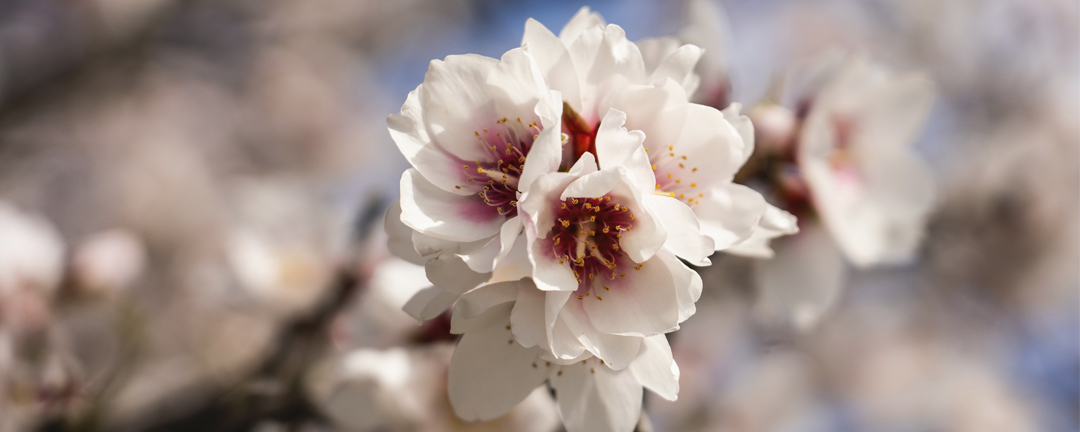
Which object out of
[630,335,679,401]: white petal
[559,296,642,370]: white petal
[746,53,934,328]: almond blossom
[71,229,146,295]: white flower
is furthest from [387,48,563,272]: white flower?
[71,229,146,295]: white flower

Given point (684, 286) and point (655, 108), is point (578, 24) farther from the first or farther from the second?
point (684, 286)

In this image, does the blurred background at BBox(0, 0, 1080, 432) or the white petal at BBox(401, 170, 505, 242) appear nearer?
the white petal at BBox(401, 170, 505, 242)

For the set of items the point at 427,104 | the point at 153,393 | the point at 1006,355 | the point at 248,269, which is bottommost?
the point at 1006,355

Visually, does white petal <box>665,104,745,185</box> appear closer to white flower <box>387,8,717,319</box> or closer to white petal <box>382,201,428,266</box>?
white flower <box>387,8,717,319</box>

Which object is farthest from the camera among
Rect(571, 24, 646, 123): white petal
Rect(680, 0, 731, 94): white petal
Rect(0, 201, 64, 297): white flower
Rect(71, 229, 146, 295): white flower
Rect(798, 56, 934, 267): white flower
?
Rect(71, 229, 146, 295): white flower

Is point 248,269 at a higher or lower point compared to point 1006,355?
higher

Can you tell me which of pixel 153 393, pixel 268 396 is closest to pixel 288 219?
pixel 153 393

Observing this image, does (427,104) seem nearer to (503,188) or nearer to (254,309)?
(503,188)
